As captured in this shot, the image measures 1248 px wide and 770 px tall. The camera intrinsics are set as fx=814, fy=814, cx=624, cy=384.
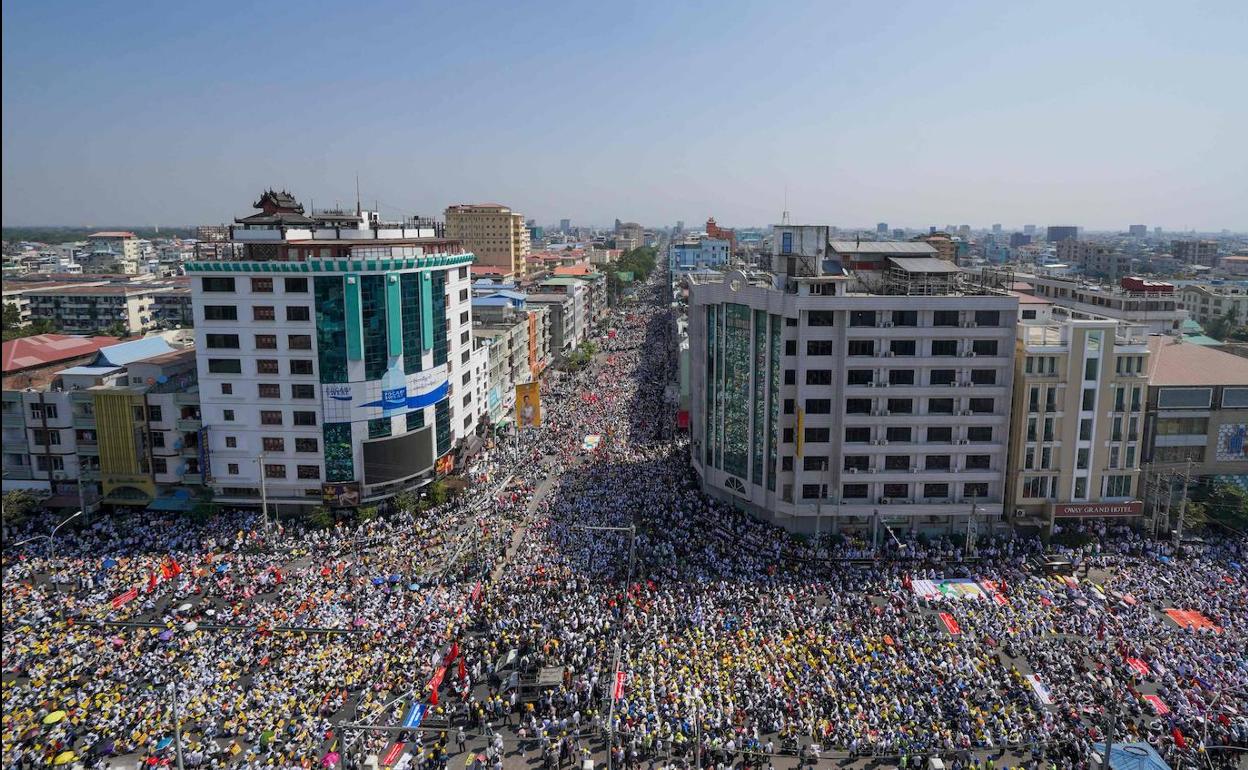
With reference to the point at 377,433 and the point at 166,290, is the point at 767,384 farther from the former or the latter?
the point at 166,290

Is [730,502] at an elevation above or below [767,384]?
below

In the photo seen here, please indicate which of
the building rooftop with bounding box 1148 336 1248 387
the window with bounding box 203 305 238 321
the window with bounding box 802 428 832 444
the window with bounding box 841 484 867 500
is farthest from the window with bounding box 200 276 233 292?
the building rooftop with bounding box 1148 336 1248 387

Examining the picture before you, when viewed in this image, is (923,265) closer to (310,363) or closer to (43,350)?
(310,363)

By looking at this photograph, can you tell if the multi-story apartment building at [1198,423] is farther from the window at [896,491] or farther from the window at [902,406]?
the window at [896,491]

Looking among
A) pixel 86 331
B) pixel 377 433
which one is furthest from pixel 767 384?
pixel 86 331

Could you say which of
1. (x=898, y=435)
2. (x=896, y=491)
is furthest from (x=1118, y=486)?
(x=898, y=435)

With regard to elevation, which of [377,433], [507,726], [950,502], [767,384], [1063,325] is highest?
[1063,325]

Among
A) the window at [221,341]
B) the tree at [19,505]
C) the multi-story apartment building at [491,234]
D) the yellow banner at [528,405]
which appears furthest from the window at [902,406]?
the multi-story apartment building at [491,234]
